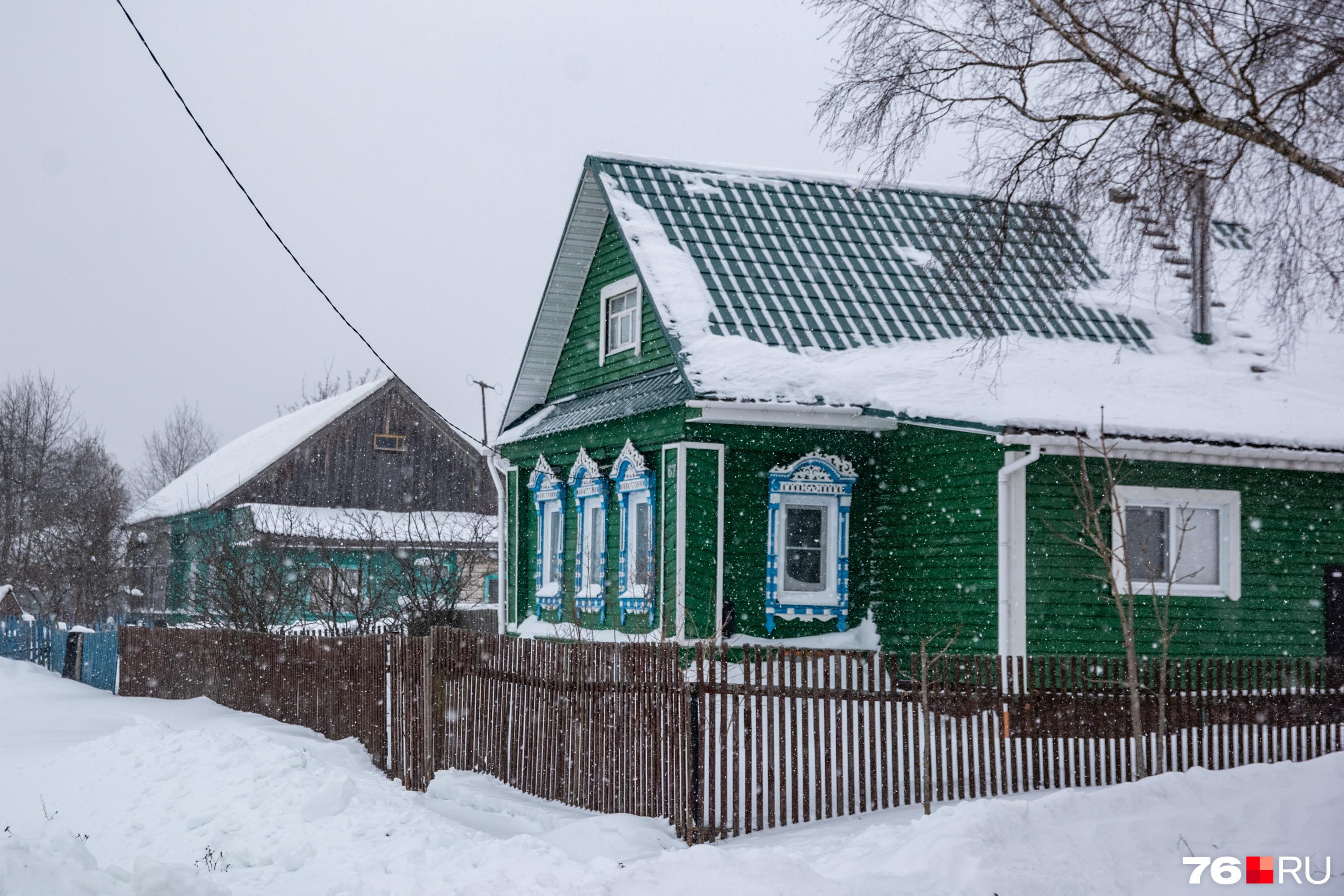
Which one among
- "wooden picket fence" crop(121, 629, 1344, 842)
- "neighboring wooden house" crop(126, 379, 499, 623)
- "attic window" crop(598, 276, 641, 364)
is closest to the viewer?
"wooden picket fence" crop(121, 629, 1344, 842)

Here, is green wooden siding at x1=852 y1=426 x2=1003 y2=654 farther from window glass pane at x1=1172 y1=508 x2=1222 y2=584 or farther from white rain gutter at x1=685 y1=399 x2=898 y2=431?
window glass pane at x1=1172 y1=508 x2=1222 y2=584

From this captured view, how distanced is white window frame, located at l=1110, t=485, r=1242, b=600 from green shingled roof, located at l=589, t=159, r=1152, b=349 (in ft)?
9.40

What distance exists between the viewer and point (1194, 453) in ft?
43.2

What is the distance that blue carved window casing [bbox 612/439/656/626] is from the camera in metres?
15.5

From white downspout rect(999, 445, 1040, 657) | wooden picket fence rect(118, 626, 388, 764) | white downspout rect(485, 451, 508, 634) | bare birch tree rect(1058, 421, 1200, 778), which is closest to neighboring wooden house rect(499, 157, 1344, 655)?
white downspout rect(999, 445, 1040, 657)

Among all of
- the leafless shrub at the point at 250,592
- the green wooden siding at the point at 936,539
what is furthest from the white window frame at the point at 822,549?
the leafless shrub at the point at 250,592

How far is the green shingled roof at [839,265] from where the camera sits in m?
15.6

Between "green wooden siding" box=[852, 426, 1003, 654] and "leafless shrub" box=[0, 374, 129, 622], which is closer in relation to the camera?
"green wooden siding" box=[852, 426, 1003, 654]

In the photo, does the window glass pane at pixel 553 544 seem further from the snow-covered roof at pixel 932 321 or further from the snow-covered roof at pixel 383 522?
the snow-covered roof at pixel 383 522

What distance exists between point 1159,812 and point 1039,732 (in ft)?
6.34

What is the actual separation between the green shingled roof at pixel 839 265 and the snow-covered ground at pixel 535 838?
23.7 feet

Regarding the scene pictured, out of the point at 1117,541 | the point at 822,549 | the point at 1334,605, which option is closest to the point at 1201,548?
the point at 1117,541

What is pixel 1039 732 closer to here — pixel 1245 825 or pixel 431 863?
pixel 1245 825

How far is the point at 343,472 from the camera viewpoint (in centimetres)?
3466
